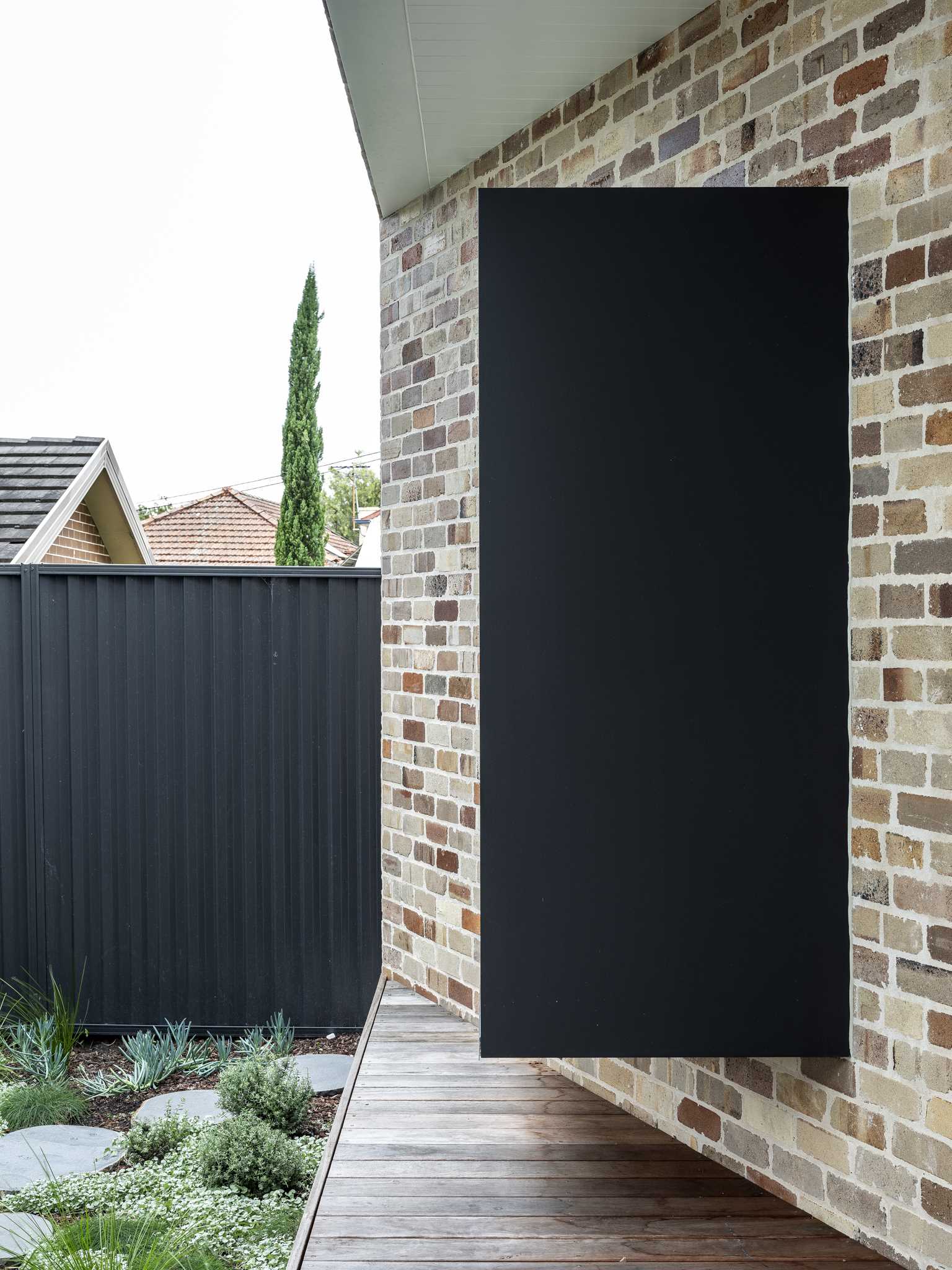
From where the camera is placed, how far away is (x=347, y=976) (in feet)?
15.0

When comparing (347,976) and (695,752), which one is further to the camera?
(347,976)

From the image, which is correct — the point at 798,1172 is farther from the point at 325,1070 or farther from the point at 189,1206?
the point at 325,1070

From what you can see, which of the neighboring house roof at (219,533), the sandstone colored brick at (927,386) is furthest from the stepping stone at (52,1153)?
the neighboring house roof at (219,533)

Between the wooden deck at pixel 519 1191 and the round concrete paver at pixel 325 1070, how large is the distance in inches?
45.8

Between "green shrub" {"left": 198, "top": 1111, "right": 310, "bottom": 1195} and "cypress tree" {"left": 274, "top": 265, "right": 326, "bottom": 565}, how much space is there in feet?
36.3

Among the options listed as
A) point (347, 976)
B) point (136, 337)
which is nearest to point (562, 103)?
point (347, 976)

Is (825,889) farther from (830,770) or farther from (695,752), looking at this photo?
(695,752)

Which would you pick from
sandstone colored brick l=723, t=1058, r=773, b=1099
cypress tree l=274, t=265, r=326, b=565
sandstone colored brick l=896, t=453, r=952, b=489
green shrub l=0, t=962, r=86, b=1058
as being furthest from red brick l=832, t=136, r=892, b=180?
cypress tree l=274, t=265, r=326, b=565

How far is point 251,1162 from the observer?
3227 millimetres

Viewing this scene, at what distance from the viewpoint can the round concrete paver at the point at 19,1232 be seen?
110 inches

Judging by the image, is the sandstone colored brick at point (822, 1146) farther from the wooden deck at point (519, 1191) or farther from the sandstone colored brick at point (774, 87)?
the sandstone colored brick at point (774, 87)

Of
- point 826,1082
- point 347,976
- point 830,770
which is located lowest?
point 347,976

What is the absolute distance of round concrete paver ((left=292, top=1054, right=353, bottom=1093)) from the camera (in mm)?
4008

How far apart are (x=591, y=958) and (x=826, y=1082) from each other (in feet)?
1.85
